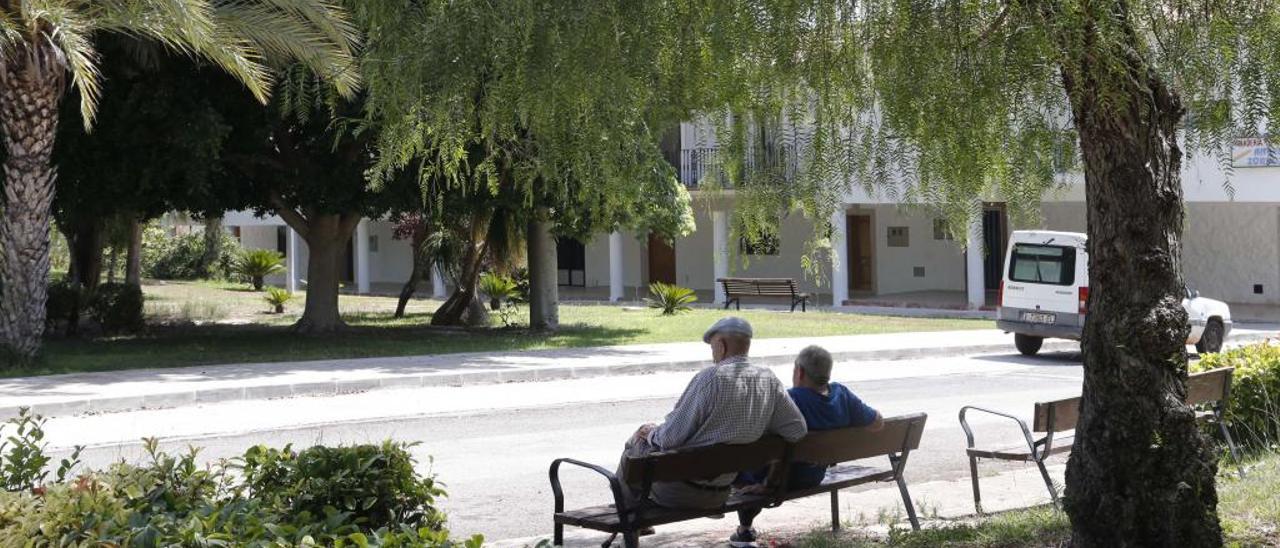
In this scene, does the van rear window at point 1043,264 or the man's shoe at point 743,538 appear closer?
the man's shoe at point 743,538

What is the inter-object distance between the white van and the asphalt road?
5.36 feet

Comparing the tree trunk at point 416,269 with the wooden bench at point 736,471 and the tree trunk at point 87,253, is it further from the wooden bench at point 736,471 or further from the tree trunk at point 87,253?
the wooden bench at point 736,471

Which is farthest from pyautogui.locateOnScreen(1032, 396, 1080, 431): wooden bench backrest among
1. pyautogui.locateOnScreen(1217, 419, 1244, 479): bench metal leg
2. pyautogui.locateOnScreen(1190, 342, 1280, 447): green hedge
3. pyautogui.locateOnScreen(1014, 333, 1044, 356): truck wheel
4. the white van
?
pyautogui.locateOnScreen(1014, 333, 1044, 356): truck wheel

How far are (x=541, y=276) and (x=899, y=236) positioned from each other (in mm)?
15350

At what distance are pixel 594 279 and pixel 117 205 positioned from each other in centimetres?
2508

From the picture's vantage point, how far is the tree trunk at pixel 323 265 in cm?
2384

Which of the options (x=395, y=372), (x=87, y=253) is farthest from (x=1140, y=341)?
(x=87, y=253)

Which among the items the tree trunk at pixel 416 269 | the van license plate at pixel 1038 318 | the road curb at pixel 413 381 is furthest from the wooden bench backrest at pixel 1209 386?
the tree trunk at pixel 416 269

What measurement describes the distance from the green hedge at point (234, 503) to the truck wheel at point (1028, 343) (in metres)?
17.2

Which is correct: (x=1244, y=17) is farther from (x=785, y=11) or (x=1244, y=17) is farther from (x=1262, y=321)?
(x=1262, y=321)

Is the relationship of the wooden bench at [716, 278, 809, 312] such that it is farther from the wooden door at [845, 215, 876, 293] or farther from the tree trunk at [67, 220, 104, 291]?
Answer: the tree trunk at [67, 220, 104, 291]

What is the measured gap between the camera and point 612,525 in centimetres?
665

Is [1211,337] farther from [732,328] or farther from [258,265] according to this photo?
[258,265]

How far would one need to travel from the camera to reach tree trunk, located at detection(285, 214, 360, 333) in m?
23.8
